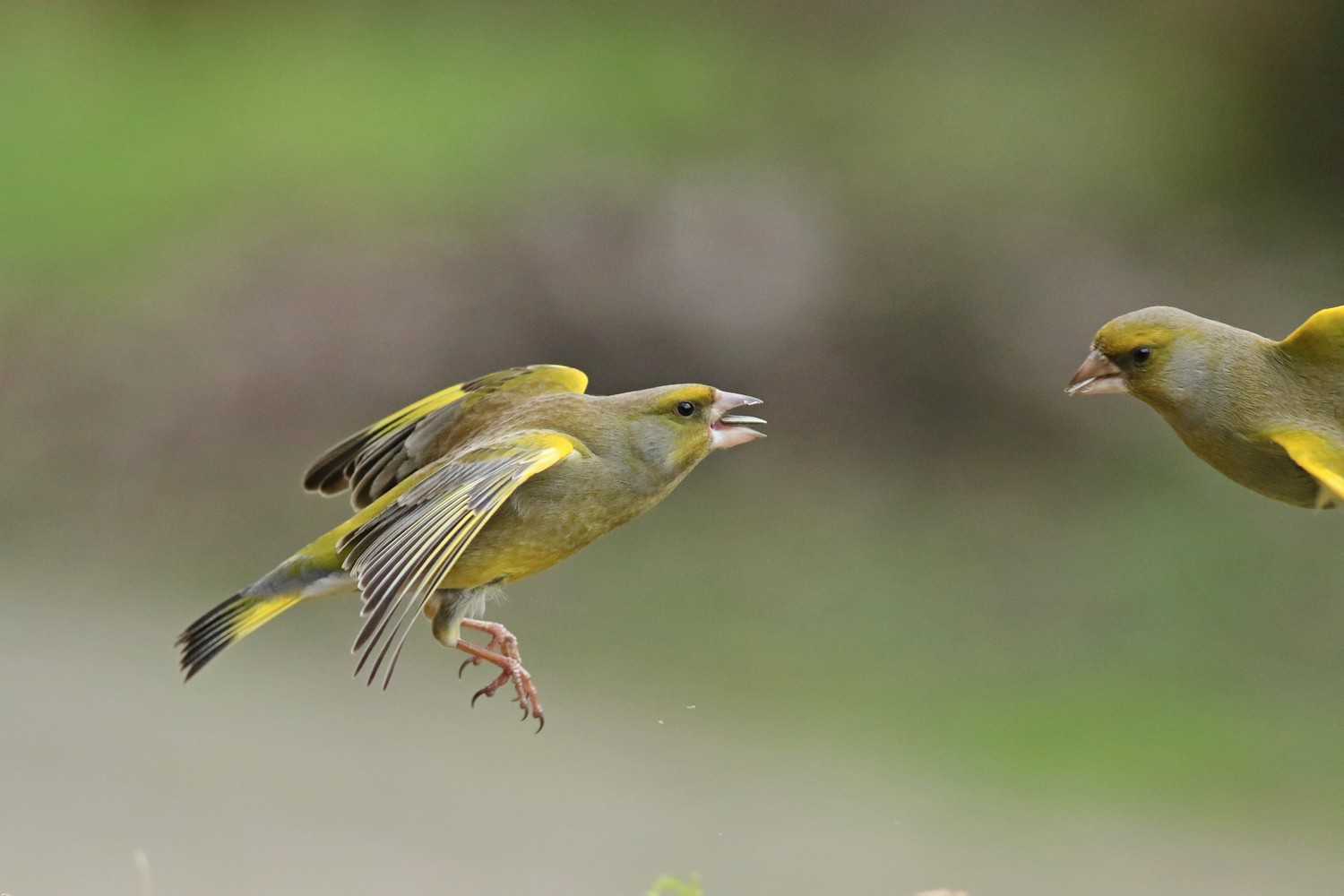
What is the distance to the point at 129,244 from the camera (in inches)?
555

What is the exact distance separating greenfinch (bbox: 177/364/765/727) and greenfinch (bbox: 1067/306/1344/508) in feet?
3.57

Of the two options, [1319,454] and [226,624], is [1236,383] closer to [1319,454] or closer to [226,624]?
[1319,454]

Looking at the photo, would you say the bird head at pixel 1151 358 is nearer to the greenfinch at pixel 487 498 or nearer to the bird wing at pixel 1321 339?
the bird wing at pixel 1321 339

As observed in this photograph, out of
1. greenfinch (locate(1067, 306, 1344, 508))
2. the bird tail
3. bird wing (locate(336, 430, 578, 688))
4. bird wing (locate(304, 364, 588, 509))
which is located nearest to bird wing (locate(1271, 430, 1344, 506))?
greenfinch (locate(1067, 306, 1344, 508))

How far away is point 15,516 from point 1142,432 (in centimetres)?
787

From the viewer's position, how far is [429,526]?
A: 477 cm

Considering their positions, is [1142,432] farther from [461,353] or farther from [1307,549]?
[461,353]

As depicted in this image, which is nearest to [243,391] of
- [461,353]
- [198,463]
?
[198,463]

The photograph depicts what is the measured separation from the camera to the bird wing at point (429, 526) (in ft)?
15.1

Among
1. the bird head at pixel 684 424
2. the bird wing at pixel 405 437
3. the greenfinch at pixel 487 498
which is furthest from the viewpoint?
the bird wing at pixel 405 437

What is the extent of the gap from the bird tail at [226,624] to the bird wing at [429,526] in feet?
1.80

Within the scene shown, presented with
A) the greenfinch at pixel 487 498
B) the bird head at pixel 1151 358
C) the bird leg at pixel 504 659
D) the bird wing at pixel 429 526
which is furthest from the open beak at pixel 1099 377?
the bird leg at pixel 504 659

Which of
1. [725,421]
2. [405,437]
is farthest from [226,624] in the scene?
[725,421]

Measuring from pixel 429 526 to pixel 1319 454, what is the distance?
7.73 feet
